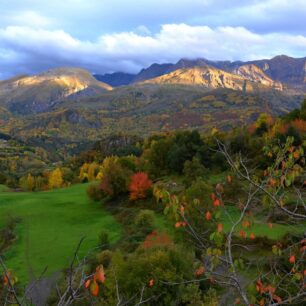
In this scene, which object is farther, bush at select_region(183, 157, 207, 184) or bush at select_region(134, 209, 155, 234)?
bush at select_region(183, 157, 207, 184)

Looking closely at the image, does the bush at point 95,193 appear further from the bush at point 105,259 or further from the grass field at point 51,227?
the bush at point 105,259

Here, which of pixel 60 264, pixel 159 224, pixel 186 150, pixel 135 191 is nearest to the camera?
pixel 60 264

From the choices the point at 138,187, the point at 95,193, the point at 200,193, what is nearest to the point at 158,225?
the point at 138,187

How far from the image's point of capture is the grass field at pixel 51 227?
4994 cm

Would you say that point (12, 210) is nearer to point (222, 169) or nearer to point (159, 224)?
point (159, 224)

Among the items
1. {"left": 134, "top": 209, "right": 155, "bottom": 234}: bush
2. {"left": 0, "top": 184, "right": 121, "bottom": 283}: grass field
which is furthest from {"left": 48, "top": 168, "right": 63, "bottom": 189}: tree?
{"left": 134, "top": 209, "right": 155, "bottom": 234}: bush

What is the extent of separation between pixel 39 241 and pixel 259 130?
191ft

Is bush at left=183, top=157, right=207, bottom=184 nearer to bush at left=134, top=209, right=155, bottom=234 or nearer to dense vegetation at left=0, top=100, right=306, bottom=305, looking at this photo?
dense vegetation at left=0, top=100, right=306, bottom=305

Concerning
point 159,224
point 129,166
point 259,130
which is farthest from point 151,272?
point 259,130

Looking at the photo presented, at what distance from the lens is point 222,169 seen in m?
78.9

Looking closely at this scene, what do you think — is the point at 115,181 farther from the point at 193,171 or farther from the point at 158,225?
the point at 158,225

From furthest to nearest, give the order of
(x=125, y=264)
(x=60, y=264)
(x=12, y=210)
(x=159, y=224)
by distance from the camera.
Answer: (x=12, y=210) < (x=159, y=224) < (x=60, y=264) < (x=125, y=264)

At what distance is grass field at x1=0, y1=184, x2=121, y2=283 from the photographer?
4994 centimetres

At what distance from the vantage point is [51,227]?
66.2 meters
